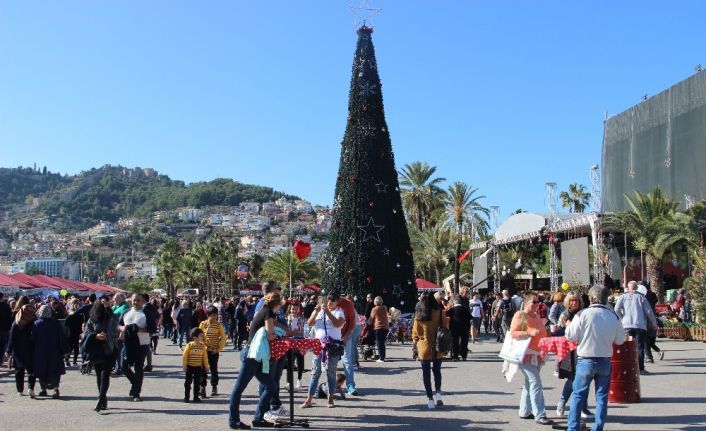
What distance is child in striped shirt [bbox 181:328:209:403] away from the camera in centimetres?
1099

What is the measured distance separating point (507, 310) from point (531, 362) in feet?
37.4

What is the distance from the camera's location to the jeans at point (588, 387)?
767 centimetres

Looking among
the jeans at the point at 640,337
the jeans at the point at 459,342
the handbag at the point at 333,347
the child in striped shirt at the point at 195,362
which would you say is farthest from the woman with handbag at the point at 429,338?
the jeans at the point at 459,342

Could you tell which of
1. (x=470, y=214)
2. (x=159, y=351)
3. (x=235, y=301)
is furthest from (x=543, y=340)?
(x=470, y=214)

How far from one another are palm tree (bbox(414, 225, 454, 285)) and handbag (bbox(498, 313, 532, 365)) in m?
41.0

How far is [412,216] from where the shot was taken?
52.6 m

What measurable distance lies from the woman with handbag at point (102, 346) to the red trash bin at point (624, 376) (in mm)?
7025

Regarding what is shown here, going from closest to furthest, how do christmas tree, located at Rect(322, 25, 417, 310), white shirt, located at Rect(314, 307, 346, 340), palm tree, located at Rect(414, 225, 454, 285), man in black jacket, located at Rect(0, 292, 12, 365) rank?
white shirt, located at Rect(314, 307, 346, 340) → man in black jacket, located at Rect(0, 292, 12, 365) → christmas tree, located at Rect(322, 25, 417, 310) → palm tree, located at Rect(414, 225, 454, 285)

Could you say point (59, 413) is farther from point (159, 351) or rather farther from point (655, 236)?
point (655, 236)

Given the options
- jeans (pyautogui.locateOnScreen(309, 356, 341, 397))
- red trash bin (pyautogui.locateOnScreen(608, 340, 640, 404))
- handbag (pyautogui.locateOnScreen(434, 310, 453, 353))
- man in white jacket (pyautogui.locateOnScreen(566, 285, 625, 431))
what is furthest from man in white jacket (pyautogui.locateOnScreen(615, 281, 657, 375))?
jeans (pyautogui.locateOnScreen(309, 356, 341, 397))

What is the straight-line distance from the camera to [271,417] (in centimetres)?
908

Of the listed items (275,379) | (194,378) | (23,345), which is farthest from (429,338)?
(23,345)

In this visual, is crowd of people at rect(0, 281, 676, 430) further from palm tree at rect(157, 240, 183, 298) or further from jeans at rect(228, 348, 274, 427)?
palm tree at rect(157, 240, 183, 298)

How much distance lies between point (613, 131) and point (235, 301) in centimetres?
3297
